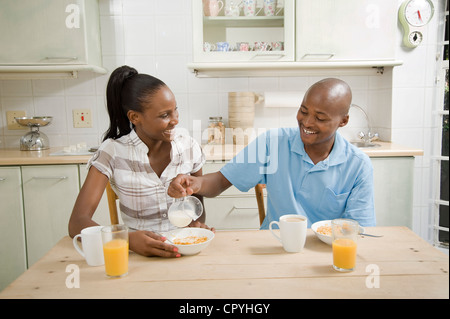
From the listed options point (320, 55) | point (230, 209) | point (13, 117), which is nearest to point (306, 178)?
point (230, 209)

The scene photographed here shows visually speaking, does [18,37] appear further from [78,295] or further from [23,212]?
[78,295]

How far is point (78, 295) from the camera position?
2.56 ft

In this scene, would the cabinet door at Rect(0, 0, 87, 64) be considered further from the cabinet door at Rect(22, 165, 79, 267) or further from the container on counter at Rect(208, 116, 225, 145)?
the container on counter at Rect(208, 116, 225, 145)

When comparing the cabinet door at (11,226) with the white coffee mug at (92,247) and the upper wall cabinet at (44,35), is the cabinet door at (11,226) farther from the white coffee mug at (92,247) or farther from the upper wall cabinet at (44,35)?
the white coffee mug at (92,247)

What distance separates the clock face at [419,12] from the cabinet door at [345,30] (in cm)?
19

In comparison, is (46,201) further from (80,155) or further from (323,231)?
(323,231)

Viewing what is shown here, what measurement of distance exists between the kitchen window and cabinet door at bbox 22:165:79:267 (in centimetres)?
Answer: 235

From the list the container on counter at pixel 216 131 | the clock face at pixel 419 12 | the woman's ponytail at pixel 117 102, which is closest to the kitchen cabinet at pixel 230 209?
the container on counter at pixel 216 131

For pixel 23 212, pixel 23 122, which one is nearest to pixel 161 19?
pixel 23 122

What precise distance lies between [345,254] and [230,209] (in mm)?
1405

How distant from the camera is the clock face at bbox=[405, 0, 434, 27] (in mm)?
2426
